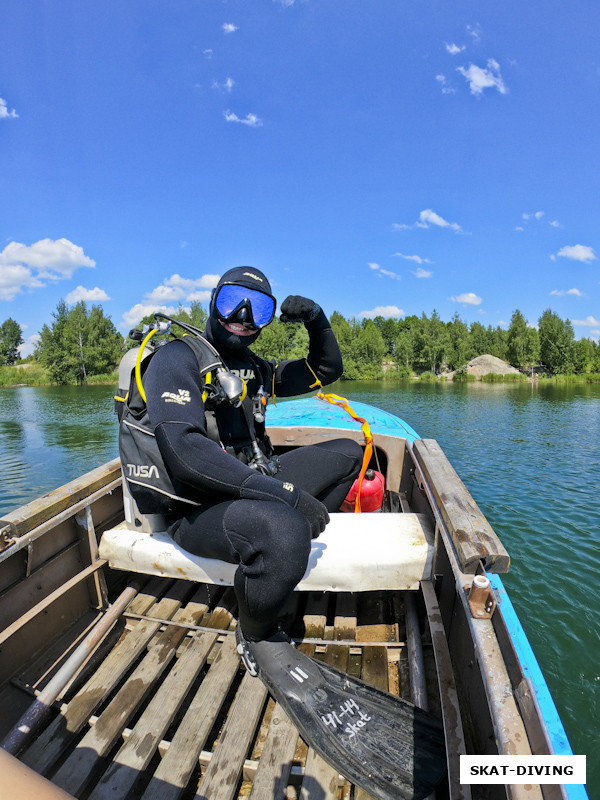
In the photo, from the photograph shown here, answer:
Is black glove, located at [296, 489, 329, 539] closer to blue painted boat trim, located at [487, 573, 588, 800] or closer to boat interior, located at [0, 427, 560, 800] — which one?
boat interior, located at [0, 427, 560, 800]

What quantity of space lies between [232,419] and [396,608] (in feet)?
5.26

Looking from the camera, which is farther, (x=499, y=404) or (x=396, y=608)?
(x=499, y=404)

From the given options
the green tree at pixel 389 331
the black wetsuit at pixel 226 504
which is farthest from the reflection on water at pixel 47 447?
the green tree at pixel 389 331

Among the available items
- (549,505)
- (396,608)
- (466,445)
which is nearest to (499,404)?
(466,445)

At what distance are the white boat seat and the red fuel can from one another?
41.0 inches

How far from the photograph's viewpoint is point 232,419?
257cm

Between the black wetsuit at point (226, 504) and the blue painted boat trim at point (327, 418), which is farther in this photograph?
the blue painted boat trim at point (327, 418)

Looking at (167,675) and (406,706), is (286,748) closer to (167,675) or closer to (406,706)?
(406,706)

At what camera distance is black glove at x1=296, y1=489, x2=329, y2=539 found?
2355 millimetres

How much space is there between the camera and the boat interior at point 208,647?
1.73m

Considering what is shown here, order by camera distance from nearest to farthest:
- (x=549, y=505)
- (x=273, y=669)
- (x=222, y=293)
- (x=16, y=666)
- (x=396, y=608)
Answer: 1. (x=273, y=669)
2. (x=16, y=666)
3. (x=222, y=293)
4. (x=396, y=608)
5. (x=549, y=505)

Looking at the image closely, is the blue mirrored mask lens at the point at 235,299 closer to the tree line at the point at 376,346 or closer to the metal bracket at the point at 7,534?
the metal bracket at the point at 7,534

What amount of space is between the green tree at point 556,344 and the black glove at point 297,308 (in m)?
64.4

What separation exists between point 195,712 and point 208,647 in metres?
0.41
